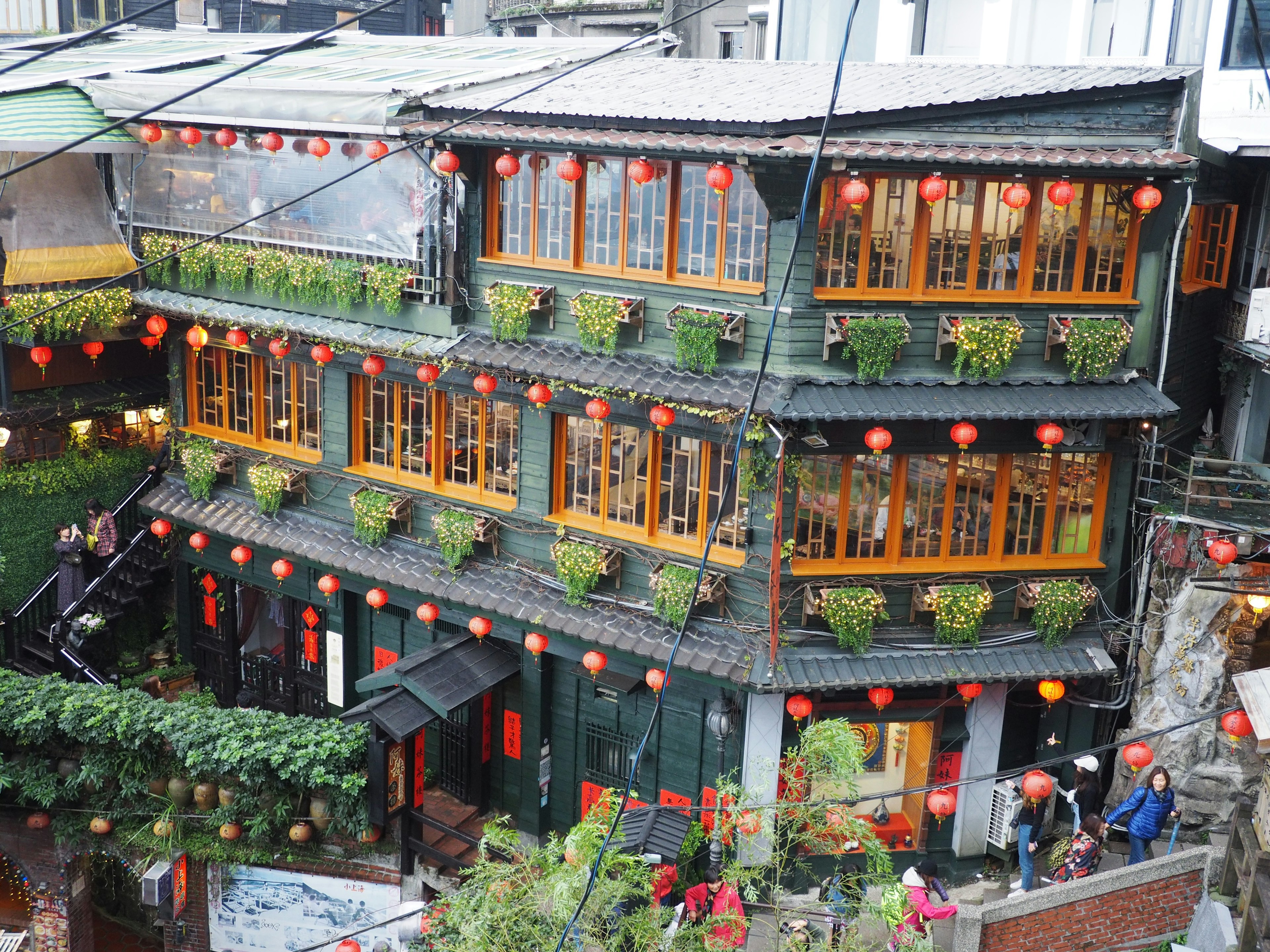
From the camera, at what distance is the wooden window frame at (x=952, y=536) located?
17891mm

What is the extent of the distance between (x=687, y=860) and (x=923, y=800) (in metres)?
4.08

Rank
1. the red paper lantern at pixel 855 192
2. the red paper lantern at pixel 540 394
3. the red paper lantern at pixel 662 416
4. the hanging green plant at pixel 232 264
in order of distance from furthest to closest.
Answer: the hanging green plant at pixel 232 264 < the red paper lantern at pixel 540 394 < the red paper lantern at pixel 662 416 < the red paper lantern at pixel 855 192

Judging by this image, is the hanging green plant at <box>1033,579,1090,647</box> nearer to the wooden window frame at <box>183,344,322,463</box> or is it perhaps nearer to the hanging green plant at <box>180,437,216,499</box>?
the wooden window frame at <box>183,344,322,463</box>

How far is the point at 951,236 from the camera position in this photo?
56.4 feet

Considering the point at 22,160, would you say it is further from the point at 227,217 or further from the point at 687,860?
the point at 687,860

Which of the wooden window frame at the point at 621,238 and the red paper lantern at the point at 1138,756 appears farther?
the wooden window frame at the point at 621,238

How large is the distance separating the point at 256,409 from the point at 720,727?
10.7 m

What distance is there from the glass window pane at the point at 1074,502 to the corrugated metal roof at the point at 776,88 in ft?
17.4

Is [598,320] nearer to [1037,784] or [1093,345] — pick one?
[1093,345]

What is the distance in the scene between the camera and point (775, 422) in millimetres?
16781

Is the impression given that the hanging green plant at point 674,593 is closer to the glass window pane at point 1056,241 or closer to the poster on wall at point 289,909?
the poster on wall at point 289,909

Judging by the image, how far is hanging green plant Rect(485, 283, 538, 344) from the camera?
18516 millimetres

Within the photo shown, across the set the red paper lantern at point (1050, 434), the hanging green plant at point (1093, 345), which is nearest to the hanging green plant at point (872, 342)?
the red paper lantern at point (1050, 434)

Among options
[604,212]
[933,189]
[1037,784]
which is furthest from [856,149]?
[1037,784]
